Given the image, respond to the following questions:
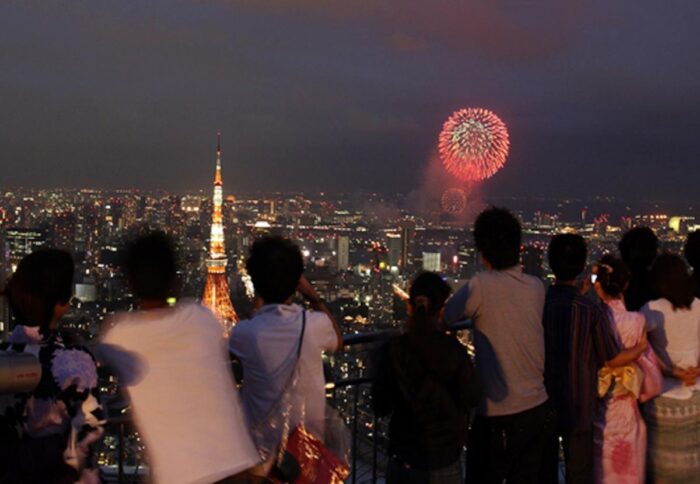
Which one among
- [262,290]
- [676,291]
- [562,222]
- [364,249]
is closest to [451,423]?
[262,290]

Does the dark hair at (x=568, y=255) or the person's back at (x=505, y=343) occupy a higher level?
the dark hair at (x=568, y=255)

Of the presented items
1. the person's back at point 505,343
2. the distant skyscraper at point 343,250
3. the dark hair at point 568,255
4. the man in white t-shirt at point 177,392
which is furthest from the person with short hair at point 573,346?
the distant skyscraper at point 343,250

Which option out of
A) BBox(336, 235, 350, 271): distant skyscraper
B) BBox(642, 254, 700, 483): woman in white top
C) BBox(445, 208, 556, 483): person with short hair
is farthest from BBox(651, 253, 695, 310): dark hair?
BBox(336, 235, 350, 271): distant skyscraper

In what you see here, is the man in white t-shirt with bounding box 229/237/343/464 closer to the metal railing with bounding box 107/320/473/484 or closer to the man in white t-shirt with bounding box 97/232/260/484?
the man in white t-shirt with bounding box 97/232/260/484

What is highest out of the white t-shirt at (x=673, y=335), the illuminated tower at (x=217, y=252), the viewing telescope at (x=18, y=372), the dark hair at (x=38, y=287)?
the dark hair at (x=38, y=287)

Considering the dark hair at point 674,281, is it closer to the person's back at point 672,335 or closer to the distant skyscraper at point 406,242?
the person's back at point 672,335

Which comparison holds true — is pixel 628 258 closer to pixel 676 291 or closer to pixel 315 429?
pixel 676 291

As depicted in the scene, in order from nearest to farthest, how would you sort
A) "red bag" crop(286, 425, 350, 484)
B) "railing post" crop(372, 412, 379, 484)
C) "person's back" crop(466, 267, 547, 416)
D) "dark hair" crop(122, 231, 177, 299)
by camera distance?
"dark hair" crop(122, 231, 177, 299) < "red bag" crop(286, 425, 350, 484) < "person's back" crop(466, 267, 547, 416) < "railing post" crop(372, 412, 379, 484)
